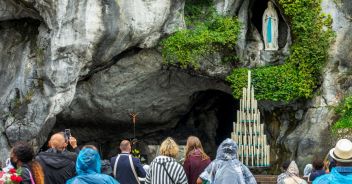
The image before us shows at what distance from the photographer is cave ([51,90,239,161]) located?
19.7m

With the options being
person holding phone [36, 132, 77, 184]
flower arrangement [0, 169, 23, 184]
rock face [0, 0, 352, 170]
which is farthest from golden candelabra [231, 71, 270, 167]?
flower arrangement [0, 169, 23, 184]

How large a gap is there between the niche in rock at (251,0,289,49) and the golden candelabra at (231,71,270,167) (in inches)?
90.0

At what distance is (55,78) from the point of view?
1544 centimetres

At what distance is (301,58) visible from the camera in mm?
16781

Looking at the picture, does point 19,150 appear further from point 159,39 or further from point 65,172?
point 159,39

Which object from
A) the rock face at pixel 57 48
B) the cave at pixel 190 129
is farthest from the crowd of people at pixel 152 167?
the cave at pixel 190 129

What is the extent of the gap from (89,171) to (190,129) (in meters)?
14.0

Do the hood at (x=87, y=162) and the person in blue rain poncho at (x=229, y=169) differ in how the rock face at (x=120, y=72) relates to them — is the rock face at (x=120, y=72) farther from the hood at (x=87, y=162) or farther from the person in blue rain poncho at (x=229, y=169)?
the hood at (x=87, y=162)

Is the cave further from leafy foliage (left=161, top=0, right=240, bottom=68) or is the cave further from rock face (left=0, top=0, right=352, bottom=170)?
leafy foliage (left=161, top=0, right=240, bottom=68)

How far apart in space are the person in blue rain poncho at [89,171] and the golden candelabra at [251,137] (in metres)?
10.3

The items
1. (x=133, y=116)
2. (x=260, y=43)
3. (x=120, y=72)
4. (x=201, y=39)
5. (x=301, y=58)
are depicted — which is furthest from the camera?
(x=133, y=116)

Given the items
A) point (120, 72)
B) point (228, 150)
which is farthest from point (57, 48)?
point (228, 150)

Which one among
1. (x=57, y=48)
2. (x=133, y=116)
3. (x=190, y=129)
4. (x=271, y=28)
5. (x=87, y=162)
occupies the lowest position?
(x=190, y=129)

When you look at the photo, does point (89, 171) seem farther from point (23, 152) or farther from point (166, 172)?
point (166, 172)
